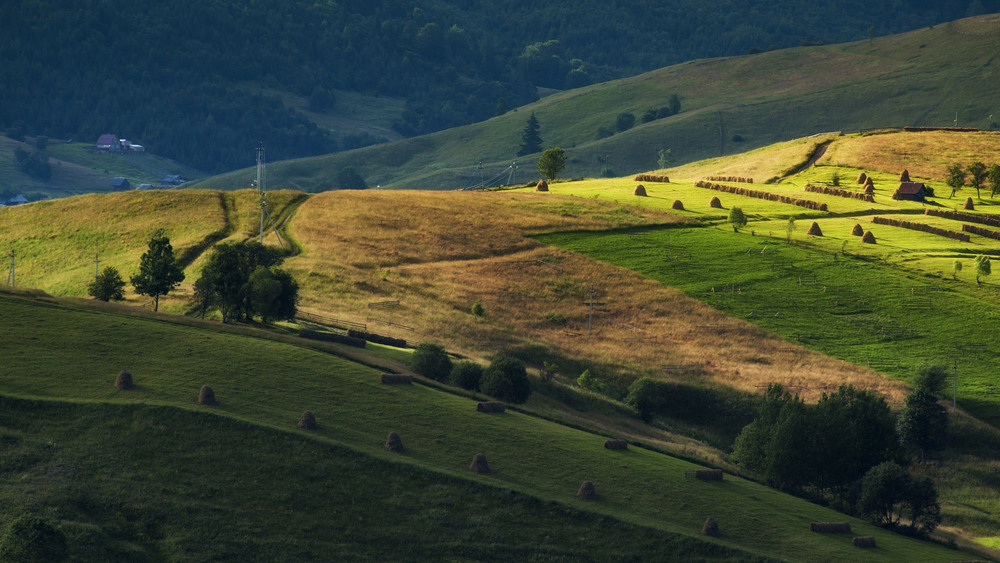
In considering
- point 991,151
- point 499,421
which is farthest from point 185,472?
point 991,151

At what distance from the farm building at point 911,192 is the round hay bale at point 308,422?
11162 centimetres

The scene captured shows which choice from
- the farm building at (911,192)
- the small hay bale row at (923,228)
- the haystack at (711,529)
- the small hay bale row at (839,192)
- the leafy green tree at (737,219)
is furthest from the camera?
the small hay bale row at (839,192)

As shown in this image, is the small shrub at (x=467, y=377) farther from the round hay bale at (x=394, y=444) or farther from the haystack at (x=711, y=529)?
the haystack at (x=711, y=529)

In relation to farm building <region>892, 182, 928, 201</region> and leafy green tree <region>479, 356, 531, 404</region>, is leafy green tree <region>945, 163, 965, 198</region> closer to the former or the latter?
farm building <region>892, 182, 928, 201</region>

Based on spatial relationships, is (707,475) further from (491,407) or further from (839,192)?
(839,192)

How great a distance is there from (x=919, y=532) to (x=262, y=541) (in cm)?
3910

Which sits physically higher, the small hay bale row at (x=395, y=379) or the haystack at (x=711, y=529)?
the small hay bale row at (x=395, y=379)

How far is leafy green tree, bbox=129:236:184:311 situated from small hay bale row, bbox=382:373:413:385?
3305 cm

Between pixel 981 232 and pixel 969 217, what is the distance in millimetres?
7890

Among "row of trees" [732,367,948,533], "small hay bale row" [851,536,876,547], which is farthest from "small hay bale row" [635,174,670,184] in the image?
"small hay bale row" [851,536,876,547]

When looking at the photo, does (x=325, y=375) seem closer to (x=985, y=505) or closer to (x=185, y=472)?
(x=185, y=472)

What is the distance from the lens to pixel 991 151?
175 metres

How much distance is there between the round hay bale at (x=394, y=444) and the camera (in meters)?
62.0

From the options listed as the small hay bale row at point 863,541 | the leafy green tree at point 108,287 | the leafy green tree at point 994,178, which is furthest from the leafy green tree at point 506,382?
the leafy green tree at point 994,178
